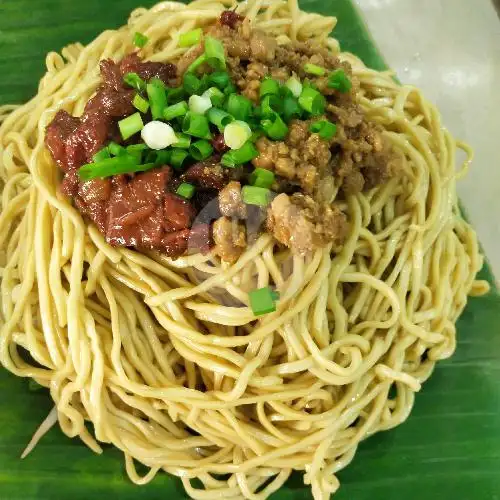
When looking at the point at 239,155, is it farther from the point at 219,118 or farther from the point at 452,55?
the point at 452,55

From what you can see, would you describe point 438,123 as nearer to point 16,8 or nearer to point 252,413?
point 252,413

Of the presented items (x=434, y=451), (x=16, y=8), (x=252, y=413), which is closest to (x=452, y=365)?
(x=434, y=451)

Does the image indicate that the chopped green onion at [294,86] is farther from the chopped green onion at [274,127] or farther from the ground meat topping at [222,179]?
the chopped green onion at [274,127]

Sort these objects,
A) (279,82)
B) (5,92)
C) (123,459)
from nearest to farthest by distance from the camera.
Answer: (279,82)
(123,459)
(5,92)

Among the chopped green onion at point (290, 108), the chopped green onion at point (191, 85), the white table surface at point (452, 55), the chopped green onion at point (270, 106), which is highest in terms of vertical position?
the chopped green onion at point (191, 85)

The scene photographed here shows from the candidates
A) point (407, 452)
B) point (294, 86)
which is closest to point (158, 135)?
point (294, 86)

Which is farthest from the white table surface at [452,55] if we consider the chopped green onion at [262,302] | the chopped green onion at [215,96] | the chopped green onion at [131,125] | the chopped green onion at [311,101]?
the chopped green onion at [131,125]
